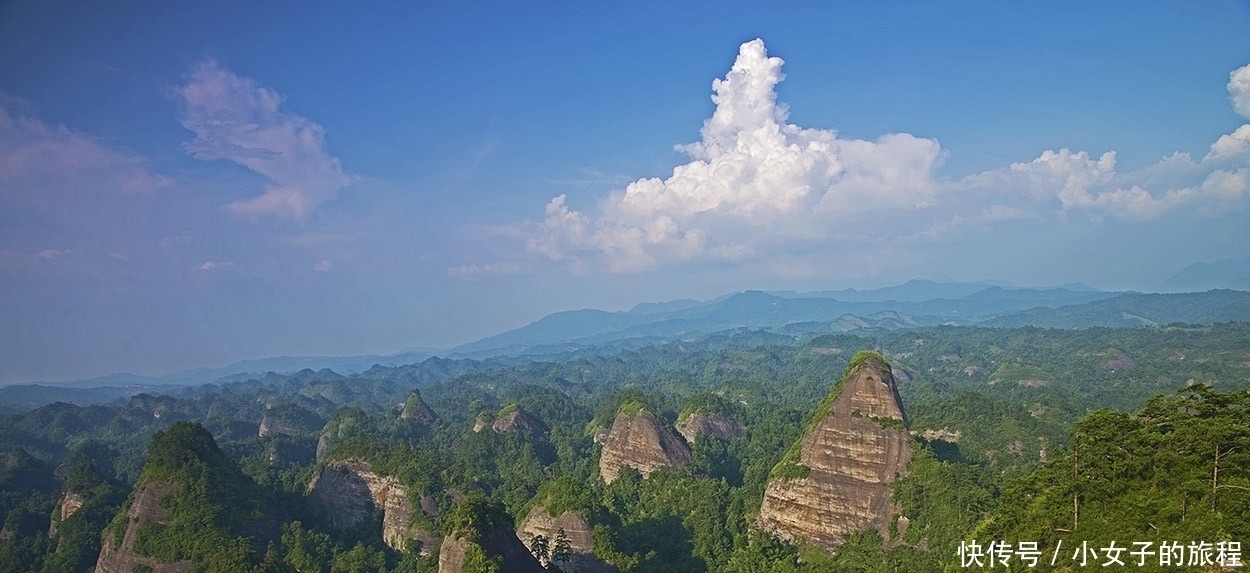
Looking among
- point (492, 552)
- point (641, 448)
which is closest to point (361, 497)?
point (641, 448)

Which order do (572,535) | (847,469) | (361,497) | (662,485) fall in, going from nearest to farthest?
(847,469), (572,535), (361,497), (662,485)

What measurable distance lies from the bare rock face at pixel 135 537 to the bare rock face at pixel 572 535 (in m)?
24.0

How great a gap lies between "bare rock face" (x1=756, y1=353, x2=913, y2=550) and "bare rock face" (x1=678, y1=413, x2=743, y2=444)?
44.8 metres

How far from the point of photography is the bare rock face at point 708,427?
91.6 m

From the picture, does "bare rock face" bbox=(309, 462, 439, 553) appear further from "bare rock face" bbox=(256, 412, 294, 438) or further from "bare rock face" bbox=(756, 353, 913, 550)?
"bare rock face" bbox=(256, 412, 294, 438)

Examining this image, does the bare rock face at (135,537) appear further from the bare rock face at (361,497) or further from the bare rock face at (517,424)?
the bare rock face at (517,424)

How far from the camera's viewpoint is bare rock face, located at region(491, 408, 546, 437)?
104875mm

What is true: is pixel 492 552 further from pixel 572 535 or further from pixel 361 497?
pixel 361 497

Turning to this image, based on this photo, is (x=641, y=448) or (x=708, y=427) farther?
(x=708, y=427)

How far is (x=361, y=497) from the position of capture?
203 feet

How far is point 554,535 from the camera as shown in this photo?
45.1 m

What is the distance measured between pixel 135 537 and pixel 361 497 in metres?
18.4

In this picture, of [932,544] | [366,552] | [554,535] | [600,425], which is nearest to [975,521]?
[932,544]

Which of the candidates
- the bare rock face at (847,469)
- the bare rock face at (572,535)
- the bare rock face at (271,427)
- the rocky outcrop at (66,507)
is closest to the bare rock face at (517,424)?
the rocky outcrop at (66,507)
